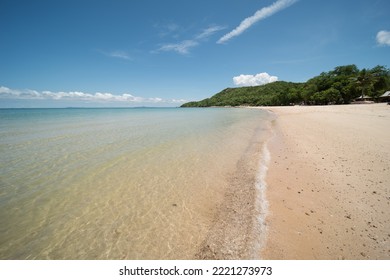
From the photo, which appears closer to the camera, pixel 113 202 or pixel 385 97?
pixel 113 202

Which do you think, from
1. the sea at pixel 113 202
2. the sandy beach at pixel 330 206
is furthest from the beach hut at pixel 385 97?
the sea at pixel 113 202

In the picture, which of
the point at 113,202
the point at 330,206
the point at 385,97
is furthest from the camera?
the point at 385,97

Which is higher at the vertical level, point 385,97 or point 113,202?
point 385,97

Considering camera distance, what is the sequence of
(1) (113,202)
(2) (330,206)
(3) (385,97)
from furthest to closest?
(3) (385,97) → (1) (113,202) → (2) (330,206)

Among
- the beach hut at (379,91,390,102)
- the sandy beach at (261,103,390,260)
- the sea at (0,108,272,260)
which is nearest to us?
the sandy beach at (261,103,390,260)

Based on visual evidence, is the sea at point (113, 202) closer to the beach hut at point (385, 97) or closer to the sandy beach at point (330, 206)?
the sandy beach at point (330, 206)

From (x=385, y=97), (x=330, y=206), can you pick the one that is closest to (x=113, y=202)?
(x=330, y=206)

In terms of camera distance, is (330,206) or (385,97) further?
(385,97)

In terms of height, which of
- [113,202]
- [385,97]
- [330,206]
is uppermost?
[385,97]

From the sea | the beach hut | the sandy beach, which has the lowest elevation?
the sea

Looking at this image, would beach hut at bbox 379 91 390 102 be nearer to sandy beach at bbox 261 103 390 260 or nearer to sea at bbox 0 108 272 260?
sandy beach at bbox 261 103 390 260

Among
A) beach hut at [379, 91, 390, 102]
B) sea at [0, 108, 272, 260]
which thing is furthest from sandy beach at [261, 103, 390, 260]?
beach hut at [379, 91, 390, 102]

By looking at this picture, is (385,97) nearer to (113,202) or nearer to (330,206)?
(330,206)

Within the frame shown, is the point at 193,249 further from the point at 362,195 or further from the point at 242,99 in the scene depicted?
the point at 242,99
